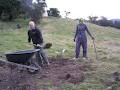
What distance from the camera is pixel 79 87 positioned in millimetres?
8453

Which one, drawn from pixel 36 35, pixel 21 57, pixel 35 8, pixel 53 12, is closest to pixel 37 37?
pixel 36 35

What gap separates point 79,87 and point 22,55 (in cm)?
194

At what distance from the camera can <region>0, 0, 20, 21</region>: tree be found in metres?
32.5

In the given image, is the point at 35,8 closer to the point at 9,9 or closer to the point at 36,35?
the point at 9,9

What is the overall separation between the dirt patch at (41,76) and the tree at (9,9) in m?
22.3

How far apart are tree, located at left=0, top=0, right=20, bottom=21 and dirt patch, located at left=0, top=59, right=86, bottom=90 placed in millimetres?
22281

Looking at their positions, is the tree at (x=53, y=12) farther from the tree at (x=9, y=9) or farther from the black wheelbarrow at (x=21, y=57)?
the black wheelbarrow at (x=21, y=57)

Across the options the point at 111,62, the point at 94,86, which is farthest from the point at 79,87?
the point at 111,62

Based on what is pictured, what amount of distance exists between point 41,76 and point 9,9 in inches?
957

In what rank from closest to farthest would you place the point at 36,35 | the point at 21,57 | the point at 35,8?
the point at 21,57 → the point at 36,35 → the point at 35,8

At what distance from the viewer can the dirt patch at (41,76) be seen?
8.65 m

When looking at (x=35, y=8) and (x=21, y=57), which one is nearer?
(x=21, y=57)

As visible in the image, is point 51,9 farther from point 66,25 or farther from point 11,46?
point 11,46

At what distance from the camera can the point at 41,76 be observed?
9648 mm
